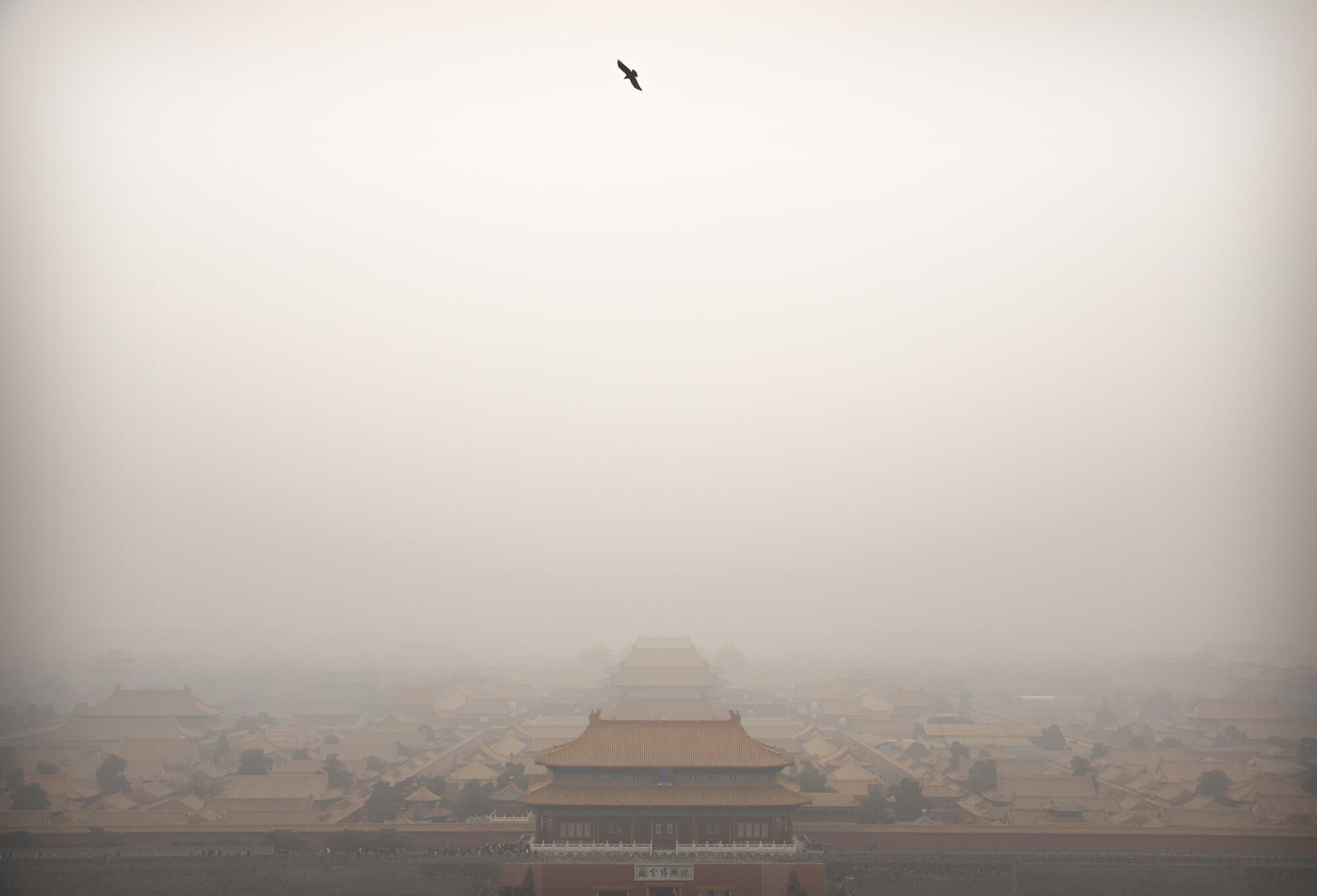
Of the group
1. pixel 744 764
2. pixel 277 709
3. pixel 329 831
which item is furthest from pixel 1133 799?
pixel 277 709

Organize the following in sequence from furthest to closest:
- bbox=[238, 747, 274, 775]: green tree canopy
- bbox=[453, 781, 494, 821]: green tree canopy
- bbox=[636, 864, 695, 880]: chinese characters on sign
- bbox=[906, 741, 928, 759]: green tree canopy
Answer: bbox=[906, 741, 928, 759]: green tree canopy < bbox=[238, 747, 274, 775]: green tree canopy < bbox=[453, 781, 494, 821]: green tree canopy < bbox=[636, 864, 695, 880]: chinese characters on sign

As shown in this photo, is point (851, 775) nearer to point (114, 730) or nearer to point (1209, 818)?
point (1209, 818)

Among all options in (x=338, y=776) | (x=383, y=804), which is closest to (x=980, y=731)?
(x=383, y=804)

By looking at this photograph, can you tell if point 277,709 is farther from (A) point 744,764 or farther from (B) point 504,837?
(A) point 744,764

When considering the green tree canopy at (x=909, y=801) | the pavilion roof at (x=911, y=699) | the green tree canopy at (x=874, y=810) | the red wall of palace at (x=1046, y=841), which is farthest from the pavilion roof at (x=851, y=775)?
the pavilion roof at (x=911, y=699)

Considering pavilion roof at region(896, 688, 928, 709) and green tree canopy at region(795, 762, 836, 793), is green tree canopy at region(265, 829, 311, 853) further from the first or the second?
pavilion roof at region(896, 688, 928, 709)

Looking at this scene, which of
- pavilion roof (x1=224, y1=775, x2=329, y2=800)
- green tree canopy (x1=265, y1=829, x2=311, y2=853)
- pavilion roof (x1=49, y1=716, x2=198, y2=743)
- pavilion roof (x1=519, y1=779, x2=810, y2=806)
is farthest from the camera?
pavilion roof (x1=49, y1=716, x2=198, y2=743)

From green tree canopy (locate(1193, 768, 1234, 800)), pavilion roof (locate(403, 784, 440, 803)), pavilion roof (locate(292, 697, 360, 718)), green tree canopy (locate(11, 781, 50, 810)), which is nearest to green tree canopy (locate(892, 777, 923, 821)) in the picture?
green tree canopy (locate(1193, 768, 1234, 800))
